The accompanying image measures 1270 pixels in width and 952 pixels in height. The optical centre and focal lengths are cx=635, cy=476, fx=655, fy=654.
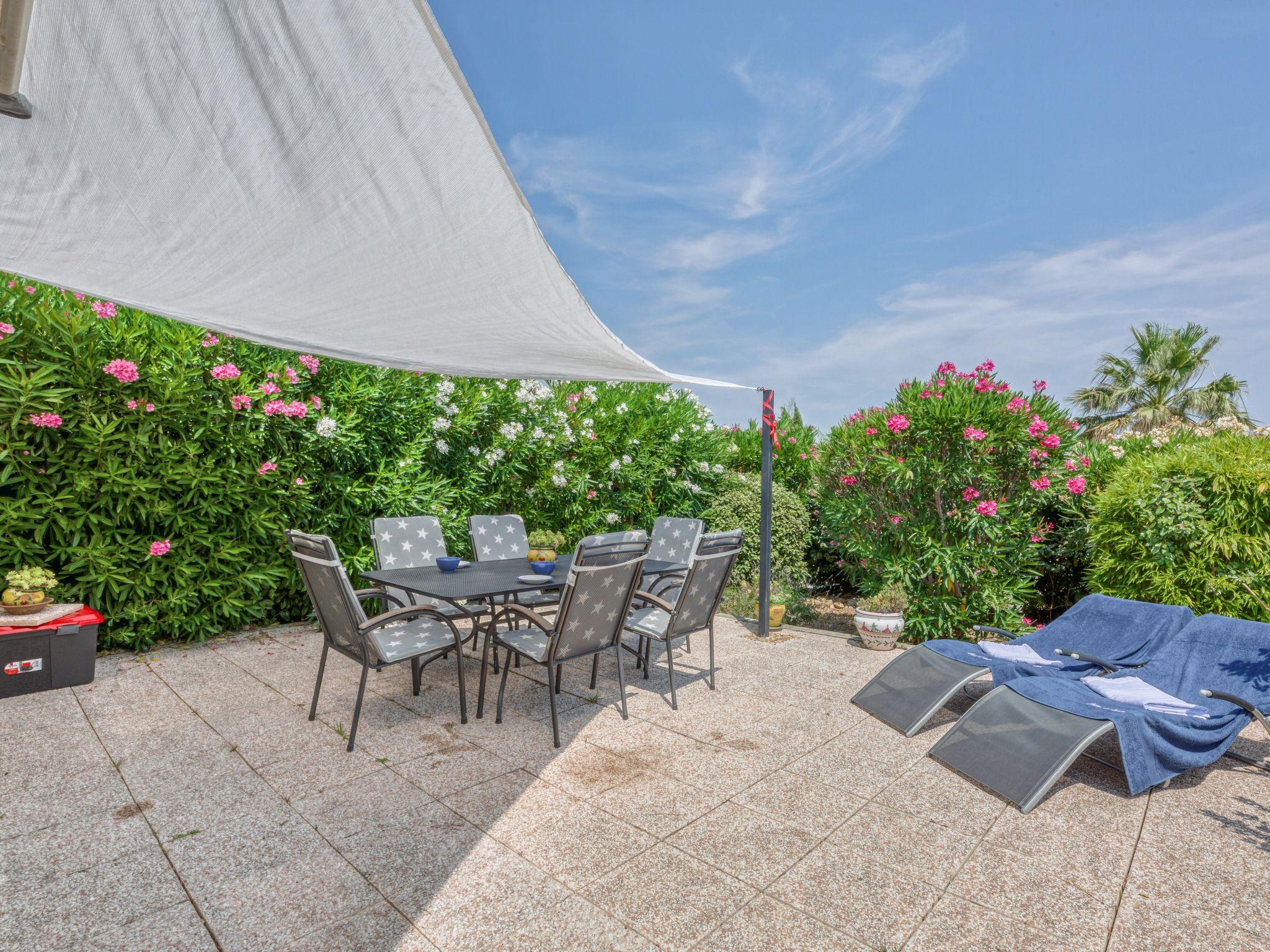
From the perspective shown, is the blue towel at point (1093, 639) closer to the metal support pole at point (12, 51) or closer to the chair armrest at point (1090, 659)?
the chair armrest at point (1090, 659)

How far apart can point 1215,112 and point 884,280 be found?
4499 mm

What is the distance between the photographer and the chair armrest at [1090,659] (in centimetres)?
376

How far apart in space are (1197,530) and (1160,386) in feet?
58.8

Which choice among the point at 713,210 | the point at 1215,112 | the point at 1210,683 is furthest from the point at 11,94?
the point at 1215,112

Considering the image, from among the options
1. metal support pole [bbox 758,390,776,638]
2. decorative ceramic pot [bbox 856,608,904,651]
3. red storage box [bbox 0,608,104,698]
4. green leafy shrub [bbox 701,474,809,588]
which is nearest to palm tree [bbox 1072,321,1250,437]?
green leafy shrub [bbox 701,474,809,588]

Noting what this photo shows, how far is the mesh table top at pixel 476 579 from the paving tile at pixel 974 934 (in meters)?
2.17

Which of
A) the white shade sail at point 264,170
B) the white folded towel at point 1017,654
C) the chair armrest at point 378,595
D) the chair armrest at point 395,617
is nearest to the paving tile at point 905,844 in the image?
the white folded towel at point 1017,654

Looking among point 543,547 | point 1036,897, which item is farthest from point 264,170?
point 543,547

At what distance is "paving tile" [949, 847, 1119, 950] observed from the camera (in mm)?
2020

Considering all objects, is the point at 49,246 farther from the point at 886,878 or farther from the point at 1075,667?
the point at 1075,667

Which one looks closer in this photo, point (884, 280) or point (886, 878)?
point (886, 878)

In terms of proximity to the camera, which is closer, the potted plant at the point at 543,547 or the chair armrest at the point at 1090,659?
the chair armrest at the point at 1090,659

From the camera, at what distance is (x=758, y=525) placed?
25.6ft

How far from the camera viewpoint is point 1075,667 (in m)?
3.92
